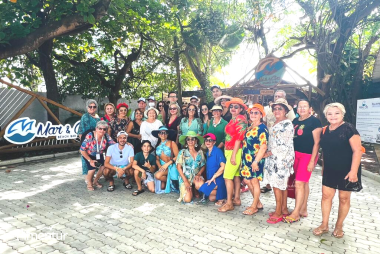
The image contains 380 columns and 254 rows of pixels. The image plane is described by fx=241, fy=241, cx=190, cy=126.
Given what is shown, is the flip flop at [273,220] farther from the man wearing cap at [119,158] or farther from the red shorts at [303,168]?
the man wearing cap at [119,158]

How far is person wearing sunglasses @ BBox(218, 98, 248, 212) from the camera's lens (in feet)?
12.6

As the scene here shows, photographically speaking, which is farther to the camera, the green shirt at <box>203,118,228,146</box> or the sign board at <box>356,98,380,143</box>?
the sign board at <box>356,98,380,143</box>

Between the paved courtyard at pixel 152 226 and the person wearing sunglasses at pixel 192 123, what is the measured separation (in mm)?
1317

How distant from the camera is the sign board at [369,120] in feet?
20.1

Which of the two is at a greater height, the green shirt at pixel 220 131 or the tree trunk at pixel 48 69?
the tree trunk at pixel 48 69

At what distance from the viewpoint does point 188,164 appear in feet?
14.4

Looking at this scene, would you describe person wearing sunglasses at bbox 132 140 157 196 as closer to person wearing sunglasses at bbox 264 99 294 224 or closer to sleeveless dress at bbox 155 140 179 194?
sleeveless dress at bbox 155 140 179 194

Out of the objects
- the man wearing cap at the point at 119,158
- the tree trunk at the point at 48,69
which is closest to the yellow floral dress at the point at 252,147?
the man wearing cap at the point at 119,158

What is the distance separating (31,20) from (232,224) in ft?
23.9

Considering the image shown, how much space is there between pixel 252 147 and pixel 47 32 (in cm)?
641

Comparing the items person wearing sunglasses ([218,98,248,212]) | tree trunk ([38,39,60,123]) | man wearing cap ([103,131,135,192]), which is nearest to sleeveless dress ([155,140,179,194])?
man wearing cap ([103,131,135,192])

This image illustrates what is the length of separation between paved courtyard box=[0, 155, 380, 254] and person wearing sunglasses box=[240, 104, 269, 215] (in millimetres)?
522

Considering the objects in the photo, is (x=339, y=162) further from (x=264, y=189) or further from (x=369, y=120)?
(x=369, y=120)

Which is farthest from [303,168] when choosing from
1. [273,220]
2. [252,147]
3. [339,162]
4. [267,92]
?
[267,92]
